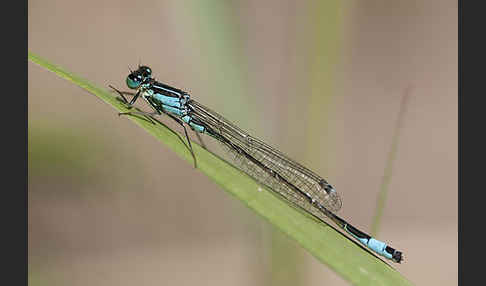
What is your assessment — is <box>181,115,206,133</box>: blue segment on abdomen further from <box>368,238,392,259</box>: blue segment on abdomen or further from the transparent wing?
<box>368,238,392,259</box>: blue segment on abdomen

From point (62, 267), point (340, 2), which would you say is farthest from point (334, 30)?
point (62, 267)

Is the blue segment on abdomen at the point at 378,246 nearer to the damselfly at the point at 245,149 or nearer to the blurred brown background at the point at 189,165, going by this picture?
the damselfly at the point at 245,149

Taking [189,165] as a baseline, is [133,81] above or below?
below

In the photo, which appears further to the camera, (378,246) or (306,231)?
(378,246)

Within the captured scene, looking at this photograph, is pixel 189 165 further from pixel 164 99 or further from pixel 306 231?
pixel 306 231

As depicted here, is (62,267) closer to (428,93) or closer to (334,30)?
(334,30)

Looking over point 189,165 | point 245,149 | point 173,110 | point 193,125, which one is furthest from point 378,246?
point 189,165

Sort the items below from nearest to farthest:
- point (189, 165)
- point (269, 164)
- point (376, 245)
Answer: point (376, 245)
point (269, 164)
point (189, 165)
